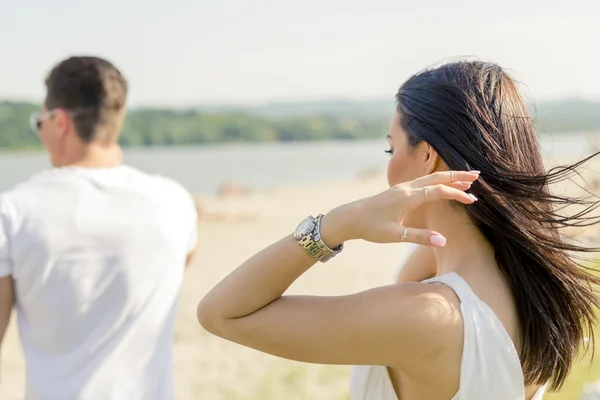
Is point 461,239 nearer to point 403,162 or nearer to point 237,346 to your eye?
point 403,162

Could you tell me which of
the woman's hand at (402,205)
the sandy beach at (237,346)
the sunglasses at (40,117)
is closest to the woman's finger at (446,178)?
the woman's hand at (402,205)

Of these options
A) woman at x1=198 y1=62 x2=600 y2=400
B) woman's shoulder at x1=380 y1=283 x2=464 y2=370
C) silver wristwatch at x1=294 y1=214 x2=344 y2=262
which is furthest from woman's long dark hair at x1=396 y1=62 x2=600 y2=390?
silver wristwatch at x1=294 y1=214 x2=344 y2=262

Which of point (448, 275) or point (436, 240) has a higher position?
point (436, 240)

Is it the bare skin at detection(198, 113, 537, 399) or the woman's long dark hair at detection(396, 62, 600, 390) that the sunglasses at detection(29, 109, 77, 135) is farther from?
the woman's long dark hair at detection(396, 62, 600, 390)

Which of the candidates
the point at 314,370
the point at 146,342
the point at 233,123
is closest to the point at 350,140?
the point at 233,123

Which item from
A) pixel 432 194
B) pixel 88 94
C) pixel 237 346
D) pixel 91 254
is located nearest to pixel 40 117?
pixel 88 94

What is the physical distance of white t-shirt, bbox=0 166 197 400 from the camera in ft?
9.67

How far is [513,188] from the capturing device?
1901 mm

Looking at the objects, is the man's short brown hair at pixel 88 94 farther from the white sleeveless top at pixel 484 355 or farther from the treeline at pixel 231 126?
the treeline at pixel 231 126

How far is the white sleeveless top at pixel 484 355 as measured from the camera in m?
1.81

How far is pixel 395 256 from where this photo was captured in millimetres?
17016

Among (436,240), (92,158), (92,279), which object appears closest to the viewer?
(436,240)

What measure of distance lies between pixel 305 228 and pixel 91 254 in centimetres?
143

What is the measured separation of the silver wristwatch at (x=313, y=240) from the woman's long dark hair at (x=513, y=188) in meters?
0.33
